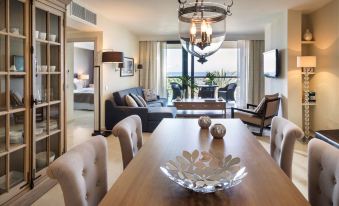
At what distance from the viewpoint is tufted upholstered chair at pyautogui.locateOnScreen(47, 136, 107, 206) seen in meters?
1.25

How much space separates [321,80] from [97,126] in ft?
15.7

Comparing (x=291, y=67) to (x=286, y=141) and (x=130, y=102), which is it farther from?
(x=286, y=141)

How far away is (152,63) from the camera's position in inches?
388

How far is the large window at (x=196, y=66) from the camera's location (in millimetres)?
10133

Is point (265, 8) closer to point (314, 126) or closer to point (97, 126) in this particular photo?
point (314, 126)

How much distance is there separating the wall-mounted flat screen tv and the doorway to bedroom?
4267mm

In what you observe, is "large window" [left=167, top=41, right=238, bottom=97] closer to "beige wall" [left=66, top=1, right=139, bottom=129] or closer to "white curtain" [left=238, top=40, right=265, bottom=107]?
"white curtain" [left=238, top=40, right=265, bottom=107]

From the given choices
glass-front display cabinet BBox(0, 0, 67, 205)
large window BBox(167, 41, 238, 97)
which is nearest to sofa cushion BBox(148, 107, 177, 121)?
glass-front display cabinet BBox(0, 0, 67, 205)

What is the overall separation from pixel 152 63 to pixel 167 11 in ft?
13.0

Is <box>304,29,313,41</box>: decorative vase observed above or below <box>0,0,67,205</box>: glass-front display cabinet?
above

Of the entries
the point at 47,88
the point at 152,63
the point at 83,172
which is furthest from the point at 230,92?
the point at 83,172

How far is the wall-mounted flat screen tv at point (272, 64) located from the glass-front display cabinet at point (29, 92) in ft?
15.2

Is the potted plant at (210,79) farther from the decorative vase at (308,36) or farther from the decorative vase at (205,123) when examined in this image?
the decorative vase at (205,123)

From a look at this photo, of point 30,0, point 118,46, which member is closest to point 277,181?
point 30,0
